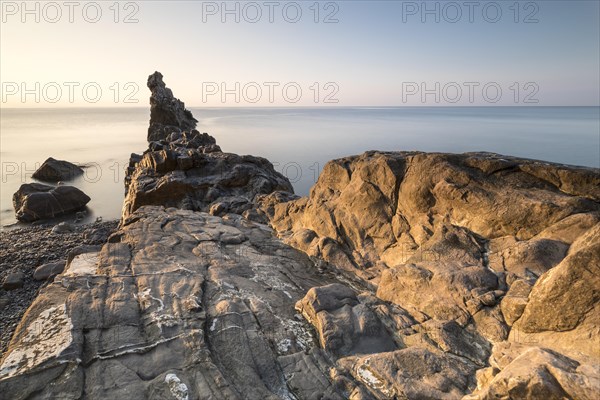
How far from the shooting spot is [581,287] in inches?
242

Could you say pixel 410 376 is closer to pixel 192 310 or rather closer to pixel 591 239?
pixel 591 239

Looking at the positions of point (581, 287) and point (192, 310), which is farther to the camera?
point (192, 310)

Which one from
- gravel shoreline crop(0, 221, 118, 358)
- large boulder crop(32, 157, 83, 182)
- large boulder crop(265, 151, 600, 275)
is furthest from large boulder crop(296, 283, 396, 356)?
large boulder crop(32, 157, 83, 182)

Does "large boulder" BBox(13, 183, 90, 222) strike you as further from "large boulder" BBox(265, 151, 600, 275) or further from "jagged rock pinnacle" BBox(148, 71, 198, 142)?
"jagged rock pinnacle" BBox(148, 71, 198, 142)

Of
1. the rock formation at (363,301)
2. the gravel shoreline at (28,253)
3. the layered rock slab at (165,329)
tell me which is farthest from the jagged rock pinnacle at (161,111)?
the layered rock slab at (165,329)

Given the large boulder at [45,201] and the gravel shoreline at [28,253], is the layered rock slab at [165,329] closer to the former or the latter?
the gravel shoreline at [28,253]

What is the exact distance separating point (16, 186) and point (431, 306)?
44.0 metres

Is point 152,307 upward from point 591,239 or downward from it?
downward

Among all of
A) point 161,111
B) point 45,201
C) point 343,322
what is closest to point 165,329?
point 343,322

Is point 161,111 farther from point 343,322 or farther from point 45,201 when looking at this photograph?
point 343,322

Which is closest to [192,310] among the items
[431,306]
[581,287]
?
Answer: [431,306]

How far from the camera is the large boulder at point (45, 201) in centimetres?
2545

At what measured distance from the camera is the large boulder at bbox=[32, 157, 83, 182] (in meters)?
40.9

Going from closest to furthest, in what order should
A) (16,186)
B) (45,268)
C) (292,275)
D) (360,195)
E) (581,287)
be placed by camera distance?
(581,287), (292,275), (360,195), (45,268), (16,186)
